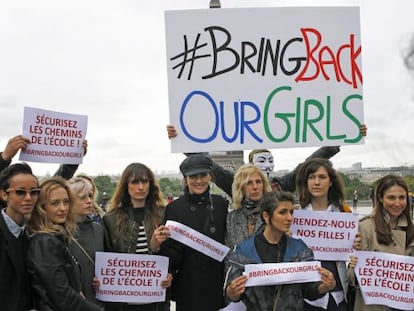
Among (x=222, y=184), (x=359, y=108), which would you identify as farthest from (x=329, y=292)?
(x=359, y=108)

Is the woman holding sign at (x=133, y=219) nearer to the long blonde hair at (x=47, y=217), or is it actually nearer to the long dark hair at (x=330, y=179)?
the long blonde hair at (x=47, y=217)

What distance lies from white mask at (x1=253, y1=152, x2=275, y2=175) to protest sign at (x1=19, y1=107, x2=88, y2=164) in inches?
80.7

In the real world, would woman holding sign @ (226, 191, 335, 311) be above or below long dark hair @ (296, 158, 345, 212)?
below

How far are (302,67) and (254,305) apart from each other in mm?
2755

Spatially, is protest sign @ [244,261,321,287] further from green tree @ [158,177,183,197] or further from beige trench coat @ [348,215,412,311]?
green tree @ [158,177,183,197]

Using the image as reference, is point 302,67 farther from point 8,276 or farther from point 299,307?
point 8,276

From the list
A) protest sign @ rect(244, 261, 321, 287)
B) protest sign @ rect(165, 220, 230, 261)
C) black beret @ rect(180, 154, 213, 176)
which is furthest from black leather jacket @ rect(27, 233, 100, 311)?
black beret @ rect(180, 154, 213, 176)

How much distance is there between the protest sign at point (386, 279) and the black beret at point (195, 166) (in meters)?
1.55

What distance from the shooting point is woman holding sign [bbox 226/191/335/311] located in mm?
4441

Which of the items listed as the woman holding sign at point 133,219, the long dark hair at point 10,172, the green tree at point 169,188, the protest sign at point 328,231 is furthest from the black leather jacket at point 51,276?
the green tree at point 169,188

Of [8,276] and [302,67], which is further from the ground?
[302,67]

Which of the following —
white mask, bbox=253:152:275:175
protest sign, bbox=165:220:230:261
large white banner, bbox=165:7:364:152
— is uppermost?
large white banner, bbox=165:7:364:152

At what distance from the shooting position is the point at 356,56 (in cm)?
611

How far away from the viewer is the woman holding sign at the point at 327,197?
5047mm
